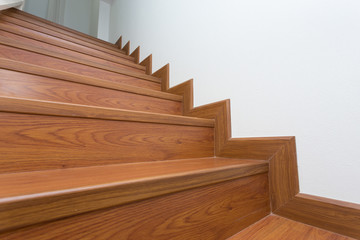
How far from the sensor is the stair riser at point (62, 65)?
810 millimetres

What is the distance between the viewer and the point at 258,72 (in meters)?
0.66

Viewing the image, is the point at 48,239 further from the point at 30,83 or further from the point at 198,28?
the point at 198,28

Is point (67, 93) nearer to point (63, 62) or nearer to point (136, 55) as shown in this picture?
point (63, 62)

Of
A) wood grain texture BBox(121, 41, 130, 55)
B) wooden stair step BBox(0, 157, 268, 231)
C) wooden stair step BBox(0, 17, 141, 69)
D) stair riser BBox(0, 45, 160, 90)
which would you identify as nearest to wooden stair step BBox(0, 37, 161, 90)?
stair riser BBox(0, 45, 160, 90)

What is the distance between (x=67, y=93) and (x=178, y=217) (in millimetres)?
573

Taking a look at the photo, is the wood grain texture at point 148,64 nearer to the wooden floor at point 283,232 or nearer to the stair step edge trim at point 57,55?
the stair step edge trim at point 57,55

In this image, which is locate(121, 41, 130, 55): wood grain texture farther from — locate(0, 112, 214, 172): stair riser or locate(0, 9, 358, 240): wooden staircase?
locate(0, 112, 214, 172): stair riser

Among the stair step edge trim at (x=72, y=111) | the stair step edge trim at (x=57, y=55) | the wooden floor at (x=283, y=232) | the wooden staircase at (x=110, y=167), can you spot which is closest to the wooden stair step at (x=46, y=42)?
the stair step edge trim at (x=57, y=55)

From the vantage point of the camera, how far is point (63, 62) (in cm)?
92

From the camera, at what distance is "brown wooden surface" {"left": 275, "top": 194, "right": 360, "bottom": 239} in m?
0.42

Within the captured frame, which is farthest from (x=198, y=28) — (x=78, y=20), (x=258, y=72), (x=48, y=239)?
(x=78, y=20)

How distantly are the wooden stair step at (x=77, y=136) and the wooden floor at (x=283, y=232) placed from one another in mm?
283

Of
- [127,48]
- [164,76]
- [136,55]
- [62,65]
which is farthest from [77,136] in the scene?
[127,48]

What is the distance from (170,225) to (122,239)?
0.09 m
